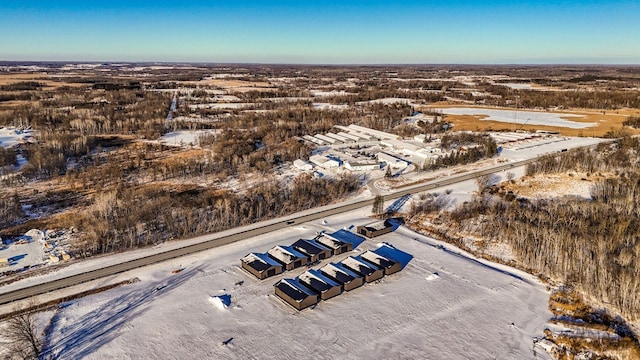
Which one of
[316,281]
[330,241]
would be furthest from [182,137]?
[316,281]

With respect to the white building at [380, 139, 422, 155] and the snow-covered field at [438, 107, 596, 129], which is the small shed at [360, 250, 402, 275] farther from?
the snow-covered field at [438, 107, 596, 129]

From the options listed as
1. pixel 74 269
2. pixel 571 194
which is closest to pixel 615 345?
pixel 571 194

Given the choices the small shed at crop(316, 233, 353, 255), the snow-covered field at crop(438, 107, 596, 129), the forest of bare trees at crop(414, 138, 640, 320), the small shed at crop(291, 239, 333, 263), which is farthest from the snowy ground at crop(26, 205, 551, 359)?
the snow-covered field at crop(438, 107, 596, 129)

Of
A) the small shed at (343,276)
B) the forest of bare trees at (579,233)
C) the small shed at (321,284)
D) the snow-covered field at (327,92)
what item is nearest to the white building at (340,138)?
the forest of bare trees at (579,233)

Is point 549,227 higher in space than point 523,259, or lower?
higher

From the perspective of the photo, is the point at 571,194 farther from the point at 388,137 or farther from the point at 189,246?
the point at 189,246
